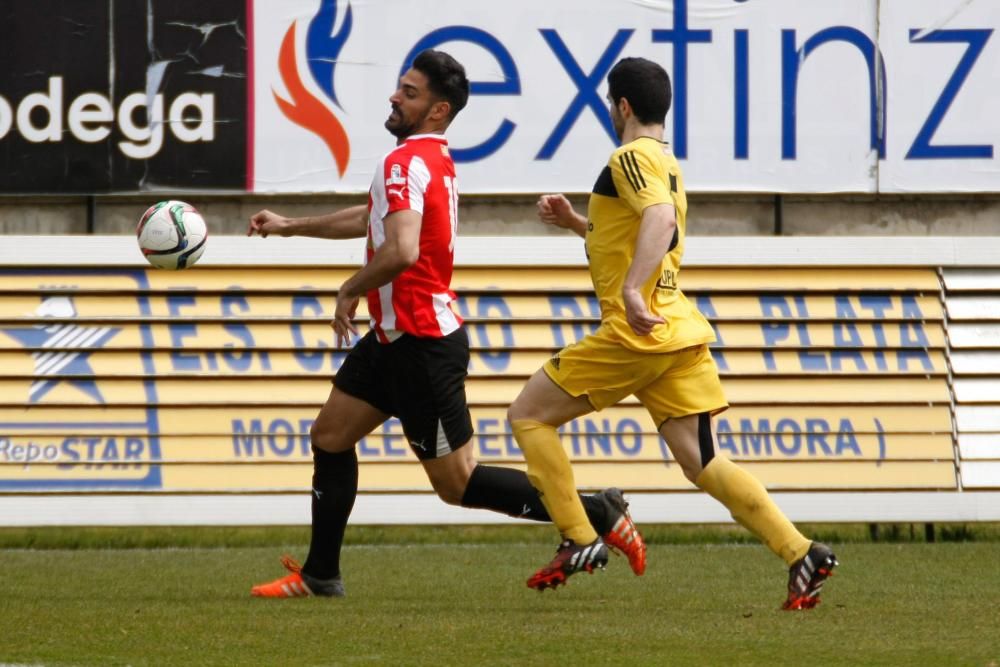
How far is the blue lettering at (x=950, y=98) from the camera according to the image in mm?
9859

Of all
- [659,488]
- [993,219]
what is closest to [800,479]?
[659,488]

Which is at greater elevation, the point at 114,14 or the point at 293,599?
the point at 114,14

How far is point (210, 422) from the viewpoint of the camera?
953 centimetres

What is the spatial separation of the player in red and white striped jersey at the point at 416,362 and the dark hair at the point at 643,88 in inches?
27.6

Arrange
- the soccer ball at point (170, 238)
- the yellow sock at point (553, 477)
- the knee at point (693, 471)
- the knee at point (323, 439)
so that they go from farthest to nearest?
the soccer ball at point (170, 238) → the knee at point (323, 439) → the yellow sock at point (553, 477) → the knee at point (693, 471)

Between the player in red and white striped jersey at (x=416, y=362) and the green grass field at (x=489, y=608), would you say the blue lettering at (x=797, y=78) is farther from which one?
the player in red and white striped jersey at (x=416, y=362)

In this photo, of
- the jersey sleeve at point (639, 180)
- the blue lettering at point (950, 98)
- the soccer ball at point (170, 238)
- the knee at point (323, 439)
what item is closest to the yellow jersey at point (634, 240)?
the jersey sleeve at point (639, 180)

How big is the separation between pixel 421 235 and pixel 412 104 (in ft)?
1.68

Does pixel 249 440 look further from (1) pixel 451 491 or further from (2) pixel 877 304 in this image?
(2) pixel 877 304

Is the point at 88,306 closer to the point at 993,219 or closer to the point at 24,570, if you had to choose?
the point at 24,570

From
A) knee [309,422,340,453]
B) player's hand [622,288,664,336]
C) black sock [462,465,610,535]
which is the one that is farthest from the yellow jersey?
knee [309,422,340,453]

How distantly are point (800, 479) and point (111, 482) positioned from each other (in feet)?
12.9

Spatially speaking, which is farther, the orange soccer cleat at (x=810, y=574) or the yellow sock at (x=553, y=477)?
the yellow sock at (x=553, y=477)

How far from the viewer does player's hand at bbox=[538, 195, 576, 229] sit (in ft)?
20.9
